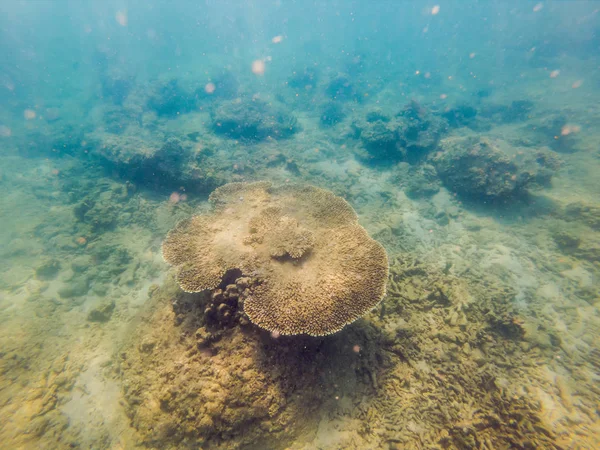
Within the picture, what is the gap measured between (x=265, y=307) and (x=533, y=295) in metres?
6.96

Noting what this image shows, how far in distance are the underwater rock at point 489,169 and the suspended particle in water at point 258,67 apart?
29114mm

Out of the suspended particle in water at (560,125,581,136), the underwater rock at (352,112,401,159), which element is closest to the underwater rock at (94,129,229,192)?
the underwater rock at (352,112,401,159)

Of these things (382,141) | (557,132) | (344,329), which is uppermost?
(382,141)

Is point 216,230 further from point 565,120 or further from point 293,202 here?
point 565,120

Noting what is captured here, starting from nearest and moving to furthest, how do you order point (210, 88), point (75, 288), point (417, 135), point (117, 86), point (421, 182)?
point (75, 288)
point (421, 182)
point (417, 135)
point (210, 88)
point (117, 86)

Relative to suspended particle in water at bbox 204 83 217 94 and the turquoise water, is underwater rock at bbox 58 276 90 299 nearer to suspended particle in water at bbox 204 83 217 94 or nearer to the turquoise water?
the turquoise water

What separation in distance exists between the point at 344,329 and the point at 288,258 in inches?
61.1

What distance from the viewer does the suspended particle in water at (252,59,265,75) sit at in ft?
106

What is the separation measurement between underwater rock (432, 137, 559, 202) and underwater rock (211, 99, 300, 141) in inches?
360

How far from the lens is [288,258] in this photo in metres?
4.06

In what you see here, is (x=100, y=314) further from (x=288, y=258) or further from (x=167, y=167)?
(x=167, y=167)


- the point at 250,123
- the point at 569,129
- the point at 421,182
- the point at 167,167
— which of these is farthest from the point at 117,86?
the point at 569,129

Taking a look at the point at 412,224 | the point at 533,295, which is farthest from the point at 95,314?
the point at 533,295

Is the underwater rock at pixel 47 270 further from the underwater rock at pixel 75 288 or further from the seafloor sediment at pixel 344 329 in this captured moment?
the underwater rock at pixel 75 288
